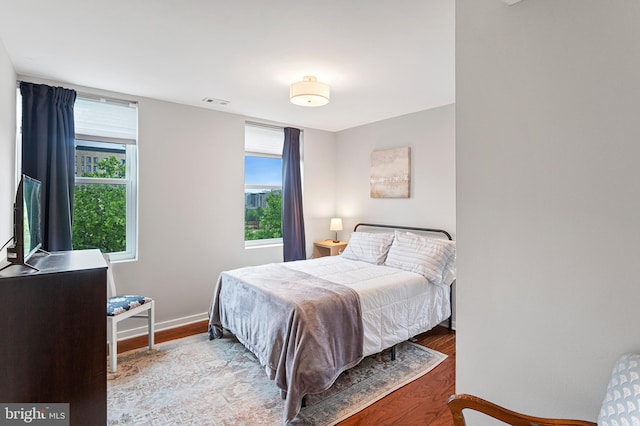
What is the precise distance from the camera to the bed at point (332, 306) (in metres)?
2.11

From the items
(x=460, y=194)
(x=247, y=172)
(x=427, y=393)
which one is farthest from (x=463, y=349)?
A: (x=247, y=172)

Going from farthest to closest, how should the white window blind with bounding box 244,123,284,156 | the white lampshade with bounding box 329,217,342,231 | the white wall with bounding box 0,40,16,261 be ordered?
the white lampshade with bounding box 329,217,342,231
the white window blind with bounding box 244,123,284,156
the white wall with bounding box 0,40,16,261

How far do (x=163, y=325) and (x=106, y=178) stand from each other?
1.69m

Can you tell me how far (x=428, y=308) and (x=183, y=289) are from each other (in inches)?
107

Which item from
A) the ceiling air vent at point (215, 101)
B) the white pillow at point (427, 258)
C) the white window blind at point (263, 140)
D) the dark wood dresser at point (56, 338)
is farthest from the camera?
the white window blind at point (263, 140)

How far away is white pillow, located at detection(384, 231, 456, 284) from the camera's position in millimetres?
3115

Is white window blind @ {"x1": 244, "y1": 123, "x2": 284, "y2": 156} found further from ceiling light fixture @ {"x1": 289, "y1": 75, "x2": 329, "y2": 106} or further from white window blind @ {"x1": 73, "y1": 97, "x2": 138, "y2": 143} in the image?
ceiling light fixture @ {"x1": 289, "y1": 75, "x2": 329, "y2": 106}

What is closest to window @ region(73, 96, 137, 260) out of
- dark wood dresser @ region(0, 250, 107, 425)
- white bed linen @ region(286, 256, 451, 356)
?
white bed linen @ region(286, 256, 451, 356)

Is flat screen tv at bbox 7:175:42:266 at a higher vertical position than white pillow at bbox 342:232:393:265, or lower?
higher

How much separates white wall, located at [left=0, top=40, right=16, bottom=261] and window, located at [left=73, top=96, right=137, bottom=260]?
20.2 inches

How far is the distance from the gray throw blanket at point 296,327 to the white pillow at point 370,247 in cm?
101

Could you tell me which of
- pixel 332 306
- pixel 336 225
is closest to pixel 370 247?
pixel 336 225

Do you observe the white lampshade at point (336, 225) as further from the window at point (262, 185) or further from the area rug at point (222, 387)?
the area rug at point (222, 387)

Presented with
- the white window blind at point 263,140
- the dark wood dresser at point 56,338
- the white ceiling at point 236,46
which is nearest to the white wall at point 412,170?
the white ceiling at point 236,46
